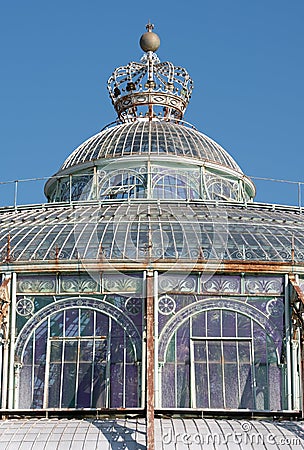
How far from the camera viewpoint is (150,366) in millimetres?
26109

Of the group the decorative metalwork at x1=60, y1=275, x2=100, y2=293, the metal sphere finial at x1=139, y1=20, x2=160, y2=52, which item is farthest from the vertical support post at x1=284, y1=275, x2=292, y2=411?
the metal sphere finial at x1=139, y1=20, x2=160, y2=52

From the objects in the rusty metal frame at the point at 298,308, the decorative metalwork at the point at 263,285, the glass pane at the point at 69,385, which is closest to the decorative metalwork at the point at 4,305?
the glass pane at the point at 69,385

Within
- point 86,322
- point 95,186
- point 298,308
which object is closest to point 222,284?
point 298,308

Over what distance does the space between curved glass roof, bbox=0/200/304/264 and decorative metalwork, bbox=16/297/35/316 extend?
117 cm

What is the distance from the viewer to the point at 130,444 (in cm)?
2480

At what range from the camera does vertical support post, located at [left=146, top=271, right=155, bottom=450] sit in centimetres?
2467

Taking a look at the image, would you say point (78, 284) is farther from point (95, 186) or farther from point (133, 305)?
point (95, 186)

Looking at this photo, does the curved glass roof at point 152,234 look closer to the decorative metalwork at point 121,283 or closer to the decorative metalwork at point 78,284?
the decorative metalwork at point 121,283

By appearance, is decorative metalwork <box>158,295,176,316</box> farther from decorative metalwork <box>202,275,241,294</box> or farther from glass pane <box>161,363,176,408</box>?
glass pane <box>161,363,176,408</box>


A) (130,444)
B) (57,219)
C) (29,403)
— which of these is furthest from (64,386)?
(57,219)

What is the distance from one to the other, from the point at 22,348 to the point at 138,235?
14.8 feet

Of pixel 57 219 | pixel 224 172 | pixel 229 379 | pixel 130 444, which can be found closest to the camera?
Answer: pixel 130 444

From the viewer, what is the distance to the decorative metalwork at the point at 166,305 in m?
A: 27.7

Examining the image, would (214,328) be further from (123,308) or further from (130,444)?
(130,444)
